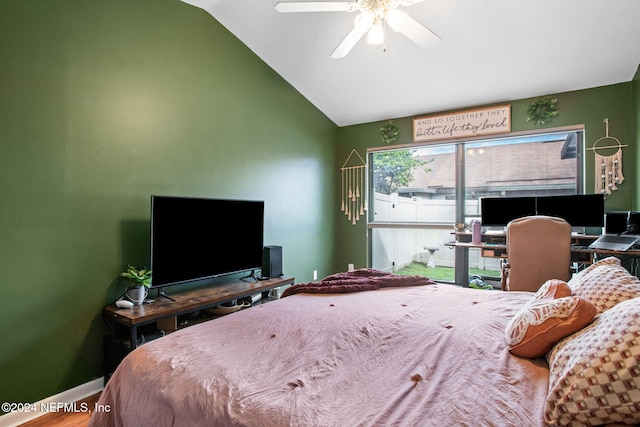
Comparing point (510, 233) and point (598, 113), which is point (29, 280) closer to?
point (510, 233)

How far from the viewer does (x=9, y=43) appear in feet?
6.28

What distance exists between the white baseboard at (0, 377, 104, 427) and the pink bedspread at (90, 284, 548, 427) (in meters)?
1.14

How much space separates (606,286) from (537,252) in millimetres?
1770

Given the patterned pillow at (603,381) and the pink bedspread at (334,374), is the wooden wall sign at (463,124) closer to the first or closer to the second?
the pink bedspread at (334,374)

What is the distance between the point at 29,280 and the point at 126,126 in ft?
3.97

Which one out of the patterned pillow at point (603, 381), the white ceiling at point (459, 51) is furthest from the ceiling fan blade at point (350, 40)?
the patterned pillow at point (603, 381)

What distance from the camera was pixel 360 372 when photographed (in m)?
1.12

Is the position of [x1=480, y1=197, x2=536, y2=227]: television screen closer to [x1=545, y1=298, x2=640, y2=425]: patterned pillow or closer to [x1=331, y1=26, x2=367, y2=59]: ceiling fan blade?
[x1=331, y1=26, x2=367, y2=59]: ceiling fan blade

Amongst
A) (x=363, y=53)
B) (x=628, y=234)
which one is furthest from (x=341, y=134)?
(x=628, y=234)

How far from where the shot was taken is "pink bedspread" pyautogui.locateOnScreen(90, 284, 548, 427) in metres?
0.89

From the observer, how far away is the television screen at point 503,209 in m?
3.67

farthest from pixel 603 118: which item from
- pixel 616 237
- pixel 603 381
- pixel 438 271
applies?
pixel 603 381

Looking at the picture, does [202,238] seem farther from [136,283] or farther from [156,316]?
[156,316]

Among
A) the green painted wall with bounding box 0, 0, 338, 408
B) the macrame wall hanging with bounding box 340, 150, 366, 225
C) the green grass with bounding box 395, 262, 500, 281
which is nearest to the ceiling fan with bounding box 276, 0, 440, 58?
the green painted wall with bounding box 0, 0, 338, 408
